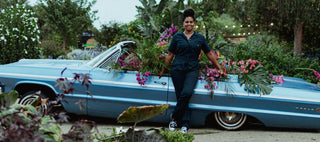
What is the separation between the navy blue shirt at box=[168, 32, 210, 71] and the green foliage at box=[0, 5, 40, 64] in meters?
6.92

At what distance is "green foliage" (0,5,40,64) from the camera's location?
9.47 m

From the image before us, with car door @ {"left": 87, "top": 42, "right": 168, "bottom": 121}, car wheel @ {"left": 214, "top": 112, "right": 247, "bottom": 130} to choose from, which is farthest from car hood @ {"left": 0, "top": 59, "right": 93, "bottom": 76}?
car wheel @ {"left": 214, "top": 112, "right": 247, "bottom": 130}

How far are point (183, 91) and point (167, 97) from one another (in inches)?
16.2

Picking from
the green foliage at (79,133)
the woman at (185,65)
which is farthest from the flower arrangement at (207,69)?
the green foliage at (79,133)

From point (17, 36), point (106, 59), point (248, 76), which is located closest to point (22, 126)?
point (106, 59)

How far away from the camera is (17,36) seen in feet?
31.5

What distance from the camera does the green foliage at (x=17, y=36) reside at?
9.47 m

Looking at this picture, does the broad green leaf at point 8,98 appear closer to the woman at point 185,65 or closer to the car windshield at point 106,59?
the woman at point 185,65

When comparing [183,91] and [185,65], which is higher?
[185,65]

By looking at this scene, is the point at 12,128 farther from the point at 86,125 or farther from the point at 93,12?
the point at 93,12

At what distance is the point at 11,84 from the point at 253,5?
35.3ft

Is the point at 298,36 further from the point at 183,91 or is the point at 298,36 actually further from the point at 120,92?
the point at 120,92

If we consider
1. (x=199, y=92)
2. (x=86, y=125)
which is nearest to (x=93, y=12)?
(x=199, y=92)

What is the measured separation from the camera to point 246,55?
7691mm
